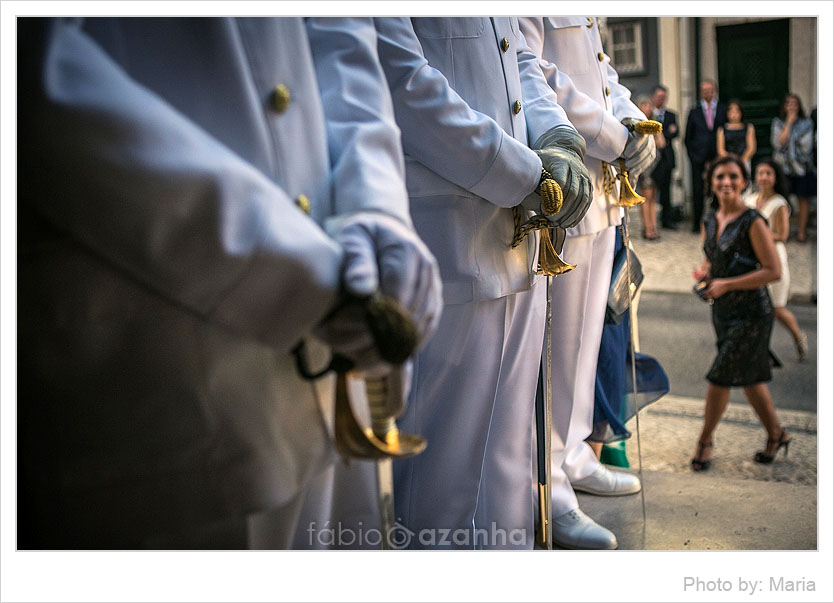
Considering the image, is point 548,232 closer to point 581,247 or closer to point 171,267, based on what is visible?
point 581,247

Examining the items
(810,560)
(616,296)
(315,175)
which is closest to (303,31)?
(315,175)

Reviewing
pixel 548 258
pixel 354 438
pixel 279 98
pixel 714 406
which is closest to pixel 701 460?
pixel 714 406

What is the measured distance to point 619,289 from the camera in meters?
2.28

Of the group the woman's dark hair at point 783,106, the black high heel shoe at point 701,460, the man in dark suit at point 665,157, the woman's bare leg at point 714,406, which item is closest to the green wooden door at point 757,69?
the woman's dark hair at point 783,106

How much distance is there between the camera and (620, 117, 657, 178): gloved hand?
212 cm

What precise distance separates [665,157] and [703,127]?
0.34 metres

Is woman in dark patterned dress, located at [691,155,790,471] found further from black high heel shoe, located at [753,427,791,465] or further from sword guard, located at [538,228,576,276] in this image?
sword guard, located at [538,228,576,276]

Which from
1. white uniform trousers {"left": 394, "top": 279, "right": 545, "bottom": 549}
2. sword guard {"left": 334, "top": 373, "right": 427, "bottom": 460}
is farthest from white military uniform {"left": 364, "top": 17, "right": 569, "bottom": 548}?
sword guard {"left": 334, "top": 373, "right": 427, "bottom": 460}

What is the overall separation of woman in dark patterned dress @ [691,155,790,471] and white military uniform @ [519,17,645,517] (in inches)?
29.1

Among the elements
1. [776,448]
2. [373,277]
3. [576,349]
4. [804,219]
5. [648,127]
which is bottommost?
[776,448]

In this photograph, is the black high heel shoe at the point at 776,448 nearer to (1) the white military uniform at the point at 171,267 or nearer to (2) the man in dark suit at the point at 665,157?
(2) the man in dark suit at the point at 665,157

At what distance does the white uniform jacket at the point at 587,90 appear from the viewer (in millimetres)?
1989

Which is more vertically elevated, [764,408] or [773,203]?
[773,203]
